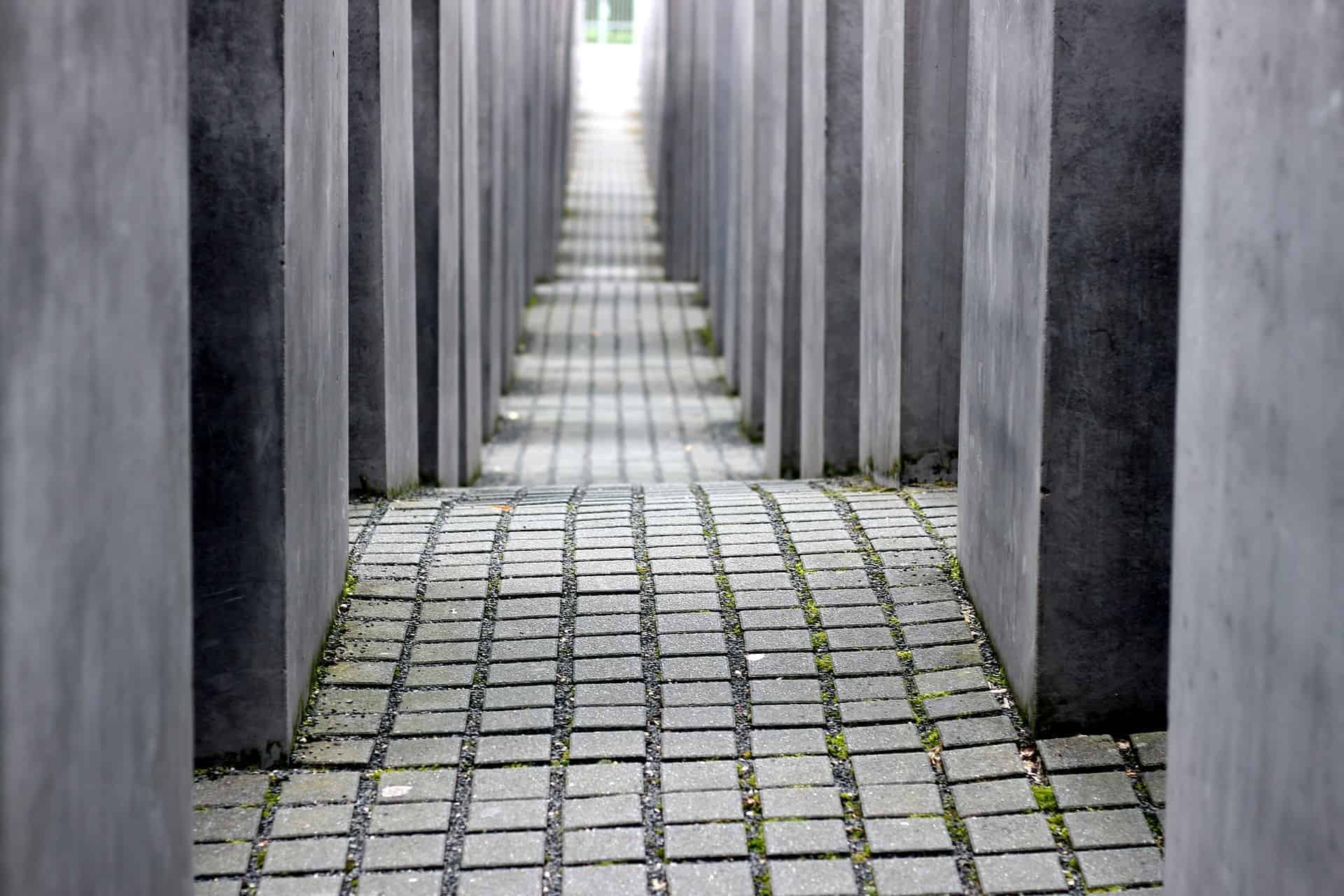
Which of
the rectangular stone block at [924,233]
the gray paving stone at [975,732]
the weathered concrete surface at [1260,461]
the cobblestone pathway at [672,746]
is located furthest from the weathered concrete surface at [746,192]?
the weathered concrete surface at [1260,461]

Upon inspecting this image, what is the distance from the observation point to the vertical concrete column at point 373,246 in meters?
6.23

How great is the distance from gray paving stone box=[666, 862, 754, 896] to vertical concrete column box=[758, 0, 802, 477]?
5374mm

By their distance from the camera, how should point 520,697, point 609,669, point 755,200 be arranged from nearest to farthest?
1. point 520,697
2. point 609,669
3. point 755,200

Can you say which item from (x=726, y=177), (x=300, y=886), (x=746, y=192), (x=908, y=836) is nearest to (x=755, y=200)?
(x=746, y=192)

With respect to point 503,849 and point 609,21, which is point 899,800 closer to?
point 503,849

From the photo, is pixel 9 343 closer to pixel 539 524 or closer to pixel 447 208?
pixel 539 524

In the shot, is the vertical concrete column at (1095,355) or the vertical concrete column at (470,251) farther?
the vertical concrete column at (470,251)

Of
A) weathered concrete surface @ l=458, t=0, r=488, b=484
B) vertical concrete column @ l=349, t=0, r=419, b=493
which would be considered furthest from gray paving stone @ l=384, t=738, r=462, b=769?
weathered concrete surface @ l=458, t=0, r=488, b=484

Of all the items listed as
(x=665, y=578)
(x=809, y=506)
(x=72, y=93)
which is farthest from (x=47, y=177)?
(x=809, y=506)

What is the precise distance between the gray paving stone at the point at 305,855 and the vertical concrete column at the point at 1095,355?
72.1 inches

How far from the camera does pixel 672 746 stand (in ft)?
13.6

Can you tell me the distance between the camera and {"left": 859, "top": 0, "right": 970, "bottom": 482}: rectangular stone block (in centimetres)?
659

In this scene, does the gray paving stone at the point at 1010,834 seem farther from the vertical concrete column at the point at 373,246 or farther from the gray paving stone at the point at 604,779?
the vertical concrete column at the point at 373,246

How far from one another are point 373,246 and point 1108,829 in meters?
3.81
